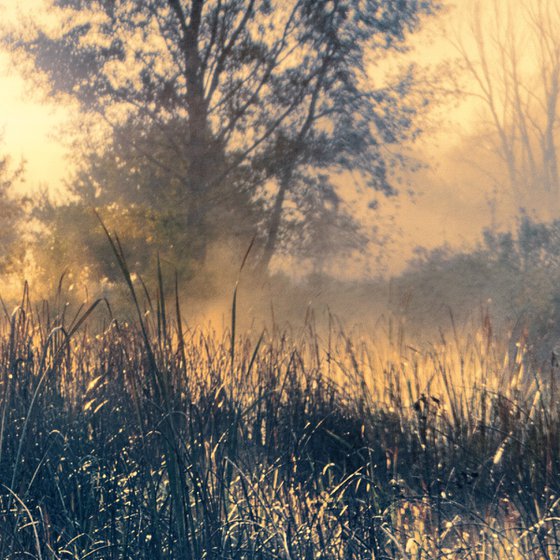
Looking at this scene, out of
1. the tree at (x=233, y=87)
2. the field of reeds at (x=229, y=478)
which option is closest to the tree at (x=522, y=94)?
the tree at (x=233, y=87)

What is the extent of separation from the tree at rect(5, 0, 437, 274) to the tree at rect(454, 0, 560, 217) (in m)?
2.39

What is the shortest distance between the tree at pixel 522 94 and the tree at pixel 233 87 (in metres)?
2.39

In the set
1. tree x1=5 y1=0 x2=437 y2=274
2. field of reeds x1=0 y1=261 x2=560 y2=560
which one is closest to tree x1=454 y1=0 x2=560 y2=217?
tree x1=5 y1=0 x2=437 y2=274

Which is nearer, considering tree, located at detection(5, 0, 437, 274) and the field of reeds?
the field of reeds

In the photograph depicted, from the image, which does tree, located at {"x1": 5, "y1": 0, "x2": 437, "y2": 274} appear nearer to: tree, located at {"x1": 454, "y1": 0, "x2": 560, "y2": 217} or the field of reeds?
tree, located at {"x1": 454, "y1": 0, "x2": 560, "y2": 217}

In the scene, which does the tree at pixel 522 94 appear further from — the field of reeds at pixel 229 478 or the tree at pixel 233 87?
the field of reeds at pixel 229 478

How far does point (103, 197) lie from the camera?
9.02 meters

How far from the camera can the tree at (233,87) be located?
8.93 m

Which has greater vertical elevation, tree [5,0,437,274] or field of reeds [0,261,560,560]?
tree [5,0,437,274]

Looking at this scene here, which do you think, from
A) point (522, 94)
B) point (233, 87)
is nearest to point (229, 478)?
point (233, 87)

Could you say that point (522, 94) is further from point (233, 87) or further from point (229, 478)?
point (229, 478)

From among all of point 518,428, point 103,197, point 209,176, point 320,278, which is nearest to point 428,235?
point 320,278

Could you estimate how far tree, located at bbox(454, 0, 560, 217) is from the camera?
37.1 feet

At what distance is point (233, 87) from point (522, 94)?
568 centimetres
